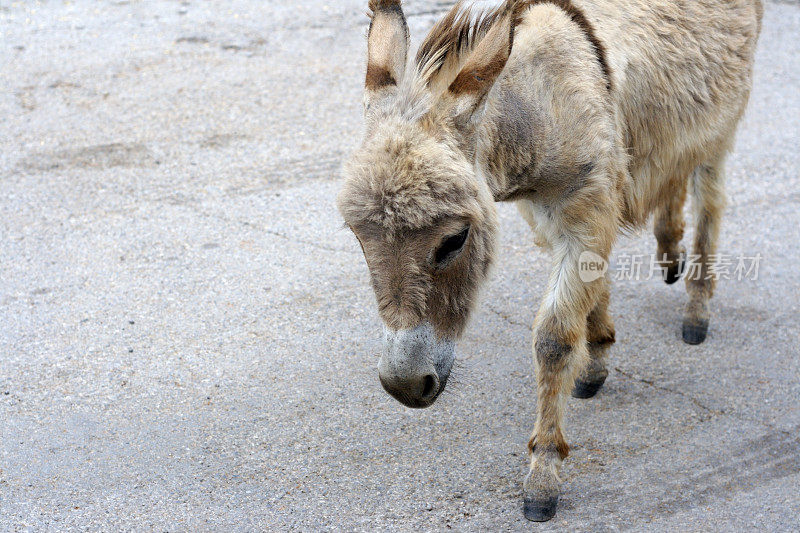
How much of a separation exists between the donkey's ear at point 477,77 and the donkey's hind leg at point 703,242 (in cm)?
230

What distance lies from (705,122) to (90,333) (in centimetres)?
338

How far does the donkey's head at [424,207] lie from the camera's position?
2.58 m

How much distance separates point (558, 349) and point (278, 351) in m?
1.60

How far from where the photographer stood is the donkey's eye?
8.83ft

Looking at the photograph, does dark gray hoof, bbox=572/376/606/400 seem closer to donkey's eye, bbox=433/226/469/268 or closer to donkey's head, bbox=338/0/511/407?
donkey's head, bbox=338/0/511/407

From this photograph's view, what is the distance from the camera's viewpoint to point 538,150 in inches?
122

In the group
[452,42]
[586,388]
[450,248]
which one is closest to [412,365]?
[450,248]

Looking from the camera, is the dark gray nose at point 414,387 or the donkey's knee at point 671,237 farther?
the donkey's knee at point 671,237

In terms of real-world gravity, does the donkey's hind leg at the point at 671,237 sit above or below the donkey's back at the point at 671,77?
below

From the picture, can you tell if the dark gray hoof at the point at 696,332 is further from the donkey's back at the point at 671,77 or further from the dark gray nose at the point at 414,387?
the dark gray nose at the point at 414,387

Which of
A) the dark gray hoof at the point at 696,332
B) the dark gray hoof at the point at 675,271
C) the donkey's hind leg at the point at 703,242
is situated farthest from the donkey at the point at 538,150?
the dark gray hoof at the point at 696,332
